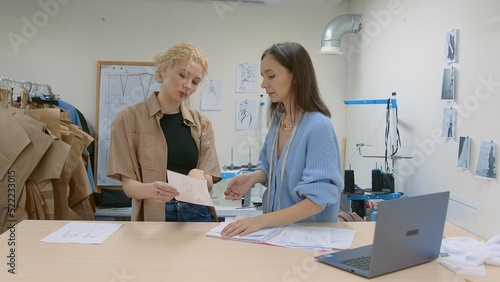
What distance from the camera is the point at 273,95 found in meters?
1.74

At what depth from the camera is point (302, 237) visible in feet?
5.21

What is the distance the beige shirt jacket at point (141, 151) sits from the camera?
1864mm

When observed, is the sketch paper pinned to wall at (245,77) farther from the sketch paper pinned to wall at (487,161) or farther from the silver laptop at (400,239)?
the silver laptop at (400,239)

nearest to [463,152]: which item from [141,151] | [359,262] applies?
[359,262]

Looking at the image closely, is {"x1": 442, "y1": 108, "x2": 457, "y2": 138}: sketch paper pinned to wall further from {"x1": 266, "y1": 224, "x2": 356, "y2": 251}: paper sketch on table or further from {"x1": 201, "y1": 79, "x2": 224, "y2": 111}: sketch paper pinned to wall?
{"x1": 201, "y1": 79, "x2": 224, "y2": 111}: sketch paper pinned to wall

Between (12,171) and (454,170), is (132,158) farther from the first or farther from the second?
(454,170)

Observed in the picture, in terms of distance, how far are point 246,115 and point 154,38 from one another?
42.7 inches

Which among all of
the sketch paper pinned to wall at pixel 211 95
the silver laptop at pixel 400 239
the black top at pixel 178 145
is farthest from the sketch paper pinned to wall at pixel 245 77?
the silver laptop at pixel 400 239

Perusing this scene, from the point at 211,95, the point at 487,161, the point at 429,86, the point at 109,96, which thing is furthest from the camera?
the point at 211,95

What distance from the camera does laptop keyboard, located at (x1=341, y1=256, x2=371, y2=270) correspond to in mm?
1314

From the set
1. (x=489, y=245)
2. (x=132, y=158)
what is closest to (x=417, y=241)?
(x=489, y=245)

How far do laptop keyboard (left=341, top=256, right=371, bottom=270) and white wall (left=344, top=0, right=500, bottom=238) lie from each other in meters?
0.99

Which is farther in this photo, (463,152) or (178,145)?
(463,152)

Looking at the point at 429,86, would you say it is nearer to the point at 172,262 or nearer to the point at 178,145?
the point at 178,145
